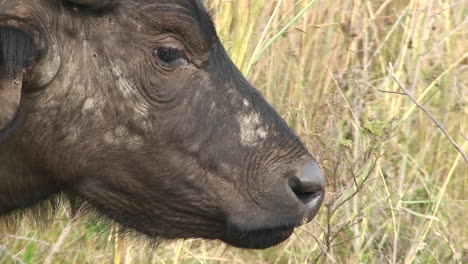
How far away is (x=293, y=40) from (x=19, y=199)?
2.67 meters

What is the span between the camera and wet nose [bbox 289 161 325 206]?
3.58 metres

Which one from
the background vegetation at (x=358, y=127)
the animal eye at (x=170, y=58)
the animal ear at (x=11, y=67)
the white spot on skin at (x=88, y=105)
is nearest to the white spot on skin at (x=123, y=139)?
the white spot on skin at (x=88, y=105)

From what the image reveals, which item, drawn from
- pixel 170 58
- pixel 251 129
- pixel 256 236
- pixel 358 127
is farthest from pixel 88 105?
pixel 358 127

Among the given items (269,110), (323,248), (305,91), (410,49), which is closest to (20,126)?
(269,110)

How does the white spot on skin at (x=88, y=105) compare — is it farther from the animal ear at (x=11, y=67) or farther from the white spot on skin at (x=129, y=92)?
the animal ear at (x=11, y=67)

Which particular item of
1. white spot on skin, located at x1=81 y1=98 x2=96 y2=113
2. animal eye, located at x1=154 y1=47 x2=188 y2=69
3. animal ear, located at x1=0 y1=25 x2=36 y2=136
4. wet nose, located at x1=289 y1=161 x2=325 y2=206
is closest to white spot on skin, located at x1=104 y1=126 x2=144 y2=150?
white spot on skin, located at x1=81 y1=98 x2=96 y2=113

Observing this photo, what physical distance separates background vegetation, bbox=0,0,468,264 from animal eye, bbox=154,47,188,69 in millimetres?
1149

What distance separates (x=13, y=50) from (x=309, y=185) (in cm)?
96

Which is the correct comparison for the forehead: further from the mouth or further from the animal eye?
the mouth

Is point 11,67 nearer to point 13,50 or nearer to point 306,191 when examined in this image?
point 13,50

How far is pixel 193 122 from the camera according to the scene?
11.8ft

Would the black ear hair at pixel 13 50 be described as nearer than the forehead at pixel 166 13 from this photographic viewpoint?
Yes

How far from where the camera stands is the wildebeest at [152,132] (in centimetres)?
345

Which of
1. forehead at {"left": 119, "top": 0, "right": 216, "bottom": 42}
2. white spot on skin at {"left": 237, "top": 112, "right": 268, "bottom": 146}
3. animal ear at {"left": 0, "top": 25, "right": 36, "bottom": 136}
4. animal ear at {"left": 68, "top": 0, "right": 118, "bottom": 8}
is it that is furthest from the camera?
white spot on skin at {"left": 237, "top": 112, "right": 268, "bottom": 146}
